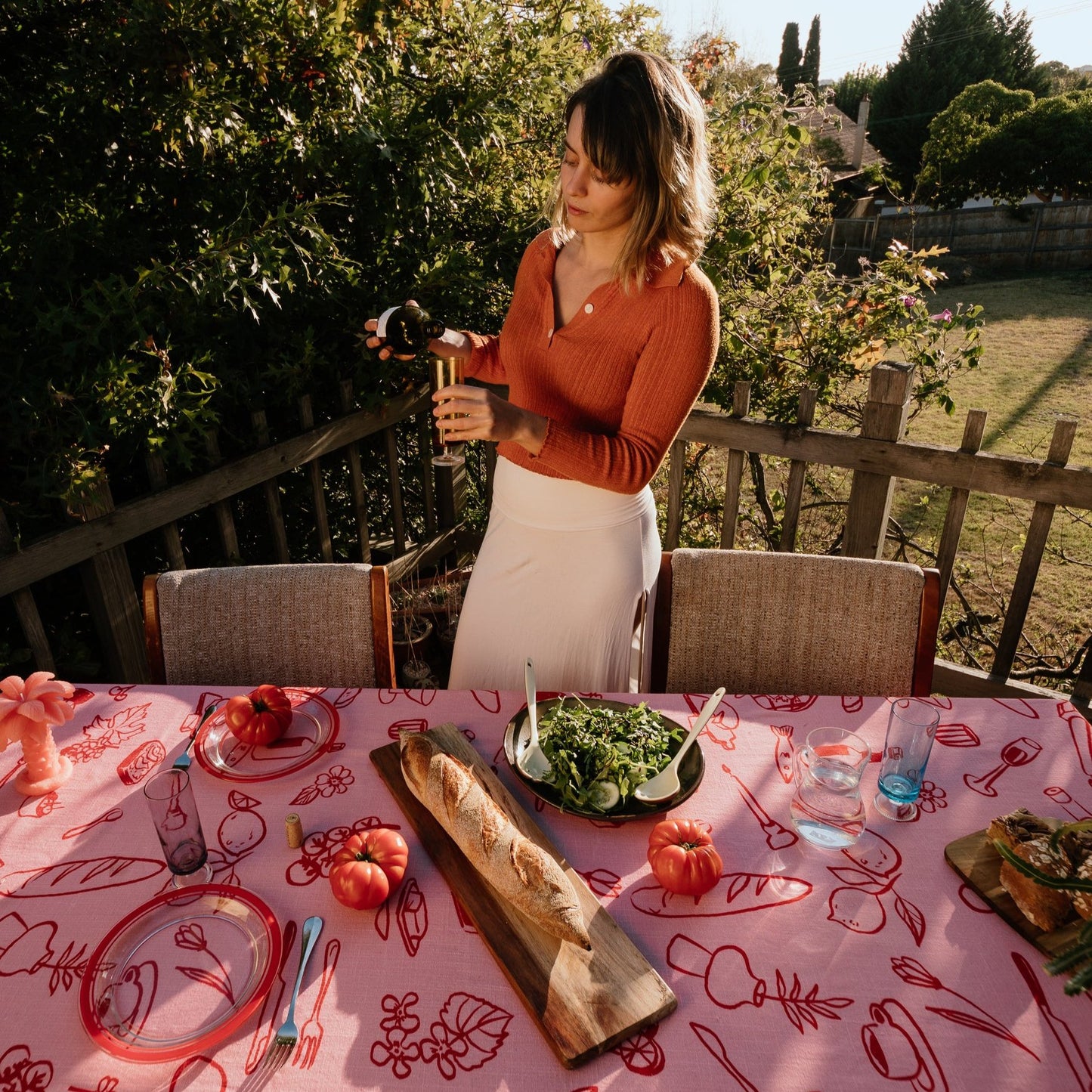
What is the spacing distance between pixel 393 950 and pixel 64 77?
2.13m

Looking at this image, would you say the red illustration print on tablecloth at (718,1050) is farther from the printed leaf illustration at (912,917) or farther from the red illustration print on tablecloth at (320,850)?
the red illustration print on tablecloth at (320,850)

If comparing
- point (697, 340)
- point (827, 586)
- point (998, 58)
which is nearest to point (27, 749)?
point (697, 340)

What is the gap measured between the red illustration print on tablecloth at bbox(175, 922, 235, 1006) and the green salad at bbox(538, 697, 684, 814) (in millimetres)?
531

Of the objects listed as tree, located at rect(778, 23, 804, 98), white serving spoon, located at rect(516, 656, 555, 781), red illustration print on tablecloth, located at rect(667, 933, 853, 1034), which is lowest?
red illustration print on tablecloth, located at rect(667, 933, 853, 1034)

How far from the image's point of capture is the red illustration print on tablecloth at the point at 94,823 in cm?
122

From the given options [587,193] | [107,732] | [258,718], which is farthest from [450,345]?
[107,732]

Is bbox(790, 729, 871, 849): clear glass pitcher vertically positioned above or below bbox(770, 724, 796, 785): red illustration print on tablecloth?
above

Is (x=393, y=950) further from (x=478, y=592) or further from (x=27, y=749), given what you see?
(x=478, y=592)

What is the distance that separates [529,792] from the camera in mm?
1323

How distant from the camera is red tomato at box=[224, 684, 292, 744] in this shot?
140 centimetres

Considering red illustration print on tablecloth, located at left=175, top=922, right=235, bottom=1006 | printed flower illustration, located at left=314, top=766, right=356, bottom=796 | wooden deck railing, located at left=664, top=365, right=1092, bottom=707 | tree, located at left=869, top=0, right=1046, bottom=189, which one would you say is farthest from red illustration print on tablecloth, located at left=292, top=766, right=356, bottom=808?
tree, located at left=869, top=0, right=1046, bottom=189

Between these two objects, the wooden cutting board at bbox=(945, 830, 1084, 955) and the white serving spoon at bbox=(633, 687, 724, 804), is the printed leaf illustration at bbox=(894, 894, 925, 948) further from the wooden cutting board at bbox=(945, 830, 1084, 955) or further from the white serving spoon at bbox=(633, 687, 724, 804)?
the white serving spoon at bbox=(633, 687, 724, 804)

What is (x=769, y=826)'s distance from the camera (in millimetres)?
1258

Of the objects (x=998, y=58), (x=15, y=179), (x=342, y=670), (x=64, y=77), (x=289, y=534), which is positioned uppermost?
(x=998, y=58)
